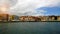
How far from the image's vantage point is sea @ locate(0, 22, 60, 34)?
2305 millimetres

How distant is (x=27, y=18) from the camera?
2311 mm

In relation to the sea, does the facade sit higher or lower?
higher

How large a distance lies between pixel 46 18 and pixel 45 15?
0.05 m

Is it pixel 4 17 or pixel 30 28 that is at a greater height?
pixel 4 17

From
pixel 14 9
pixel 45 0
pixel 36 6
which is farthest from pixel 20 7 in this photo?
pixel 45 0

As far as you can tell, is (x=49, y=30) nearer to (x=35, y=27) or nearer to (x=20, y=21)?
(x=35, y=27)

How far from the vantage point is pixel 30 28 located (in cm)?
232

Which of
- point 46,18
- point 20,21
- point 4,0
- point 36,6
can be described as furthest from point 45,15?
point 4,0

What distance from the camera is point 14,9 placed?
7.58ft

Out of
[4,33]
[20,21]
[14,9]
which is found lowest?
[4,33]

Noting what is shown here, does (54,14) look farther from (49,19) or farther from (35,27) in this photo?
(35,27)

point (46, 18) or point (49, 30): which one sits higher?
point (46, 18)

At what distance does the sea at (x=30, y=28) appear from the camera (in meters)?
2.30

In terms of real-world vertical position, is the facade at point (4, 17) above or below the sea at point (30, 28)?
above
